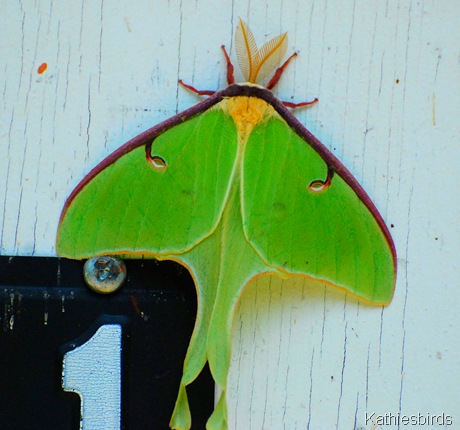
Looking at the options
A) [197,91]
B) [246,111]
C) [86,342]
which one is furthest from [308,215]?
[86,342]

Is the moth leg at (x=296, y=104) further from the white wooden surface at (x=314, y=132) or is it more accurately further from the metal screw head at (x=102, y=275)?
the metal screw head at (x=102, y=275)

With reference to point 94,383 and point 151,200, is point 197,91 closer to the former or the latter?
point 151,200

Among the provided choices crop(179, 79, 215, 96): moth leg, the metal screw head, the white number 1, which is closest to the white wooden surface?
crop(179, 79, 215, 96): moth leg

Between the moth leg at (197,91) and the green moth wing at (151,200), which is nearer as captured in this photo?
the green moth wing at (151,200)

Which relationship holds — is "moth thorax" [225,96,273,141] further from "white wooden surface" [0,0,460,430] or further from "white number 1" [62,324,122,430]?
"white number 1" [62,324,122,430]

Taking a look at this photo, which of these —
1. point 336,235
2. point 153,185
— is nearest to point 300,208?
point 336,235

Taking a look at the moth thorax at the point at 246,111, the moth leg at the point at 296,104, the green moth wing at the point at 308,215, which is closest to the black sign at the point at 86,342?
the green moth wing at the point at 308,215

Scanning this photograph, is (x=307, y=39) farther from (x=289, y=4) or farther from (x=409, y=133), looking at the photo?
(x=409, y=133)
